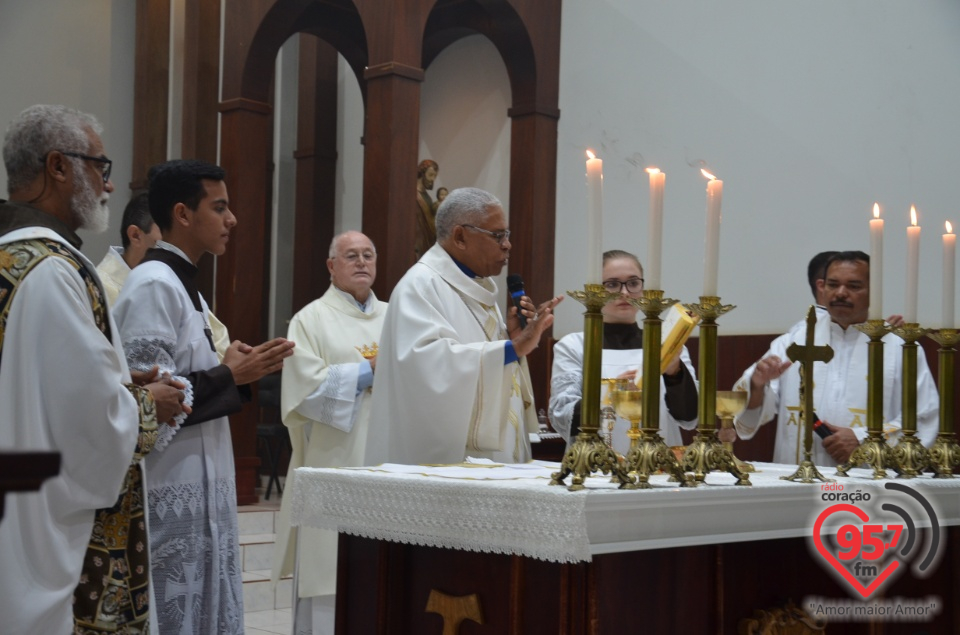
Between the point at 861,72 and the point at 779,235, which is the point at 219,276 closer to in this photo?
the point at 779,235

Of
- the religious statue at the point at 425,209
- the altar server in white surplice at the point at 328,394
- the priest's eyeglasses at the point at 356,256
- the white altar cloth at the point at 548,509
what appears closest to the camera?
the white altar cloth at the point at 548,509

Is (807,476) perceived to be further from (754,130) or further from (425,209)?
(425,209)

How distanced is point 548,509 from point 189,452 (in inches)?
55.3

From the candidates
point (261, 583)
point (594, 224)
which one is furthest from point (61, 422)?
point (261, 583)

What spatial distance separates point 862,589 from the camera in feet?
9.75

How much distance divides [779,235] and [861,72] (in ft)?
3.19

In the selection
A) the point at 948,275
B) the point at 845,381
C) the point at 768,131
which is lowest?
the point at 845,381

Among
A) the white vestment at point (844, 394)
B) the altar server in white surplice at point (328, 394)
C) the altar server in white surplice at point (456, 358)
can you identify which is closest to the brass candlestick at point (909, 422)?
the white vestment at point (844, 394)

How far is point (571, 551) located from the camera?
2.28 m

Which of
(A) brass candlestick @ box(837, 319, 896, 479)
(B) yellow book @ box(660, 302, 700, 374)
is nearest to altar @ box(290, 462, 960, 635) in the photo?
(A) brass candlestick @ box(837, 319, 896, 479)

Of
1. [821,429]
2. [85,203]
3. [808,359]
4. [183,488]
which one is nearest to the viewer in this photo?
[85,203]

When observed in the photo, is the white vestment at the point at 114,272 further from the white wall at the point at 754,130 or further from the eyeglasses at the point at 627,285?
the white wall at the point at 754,130

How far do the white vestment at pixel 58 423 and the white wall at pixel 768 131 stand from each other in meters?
4.17

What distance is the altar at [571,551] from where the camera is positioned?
2404mm
